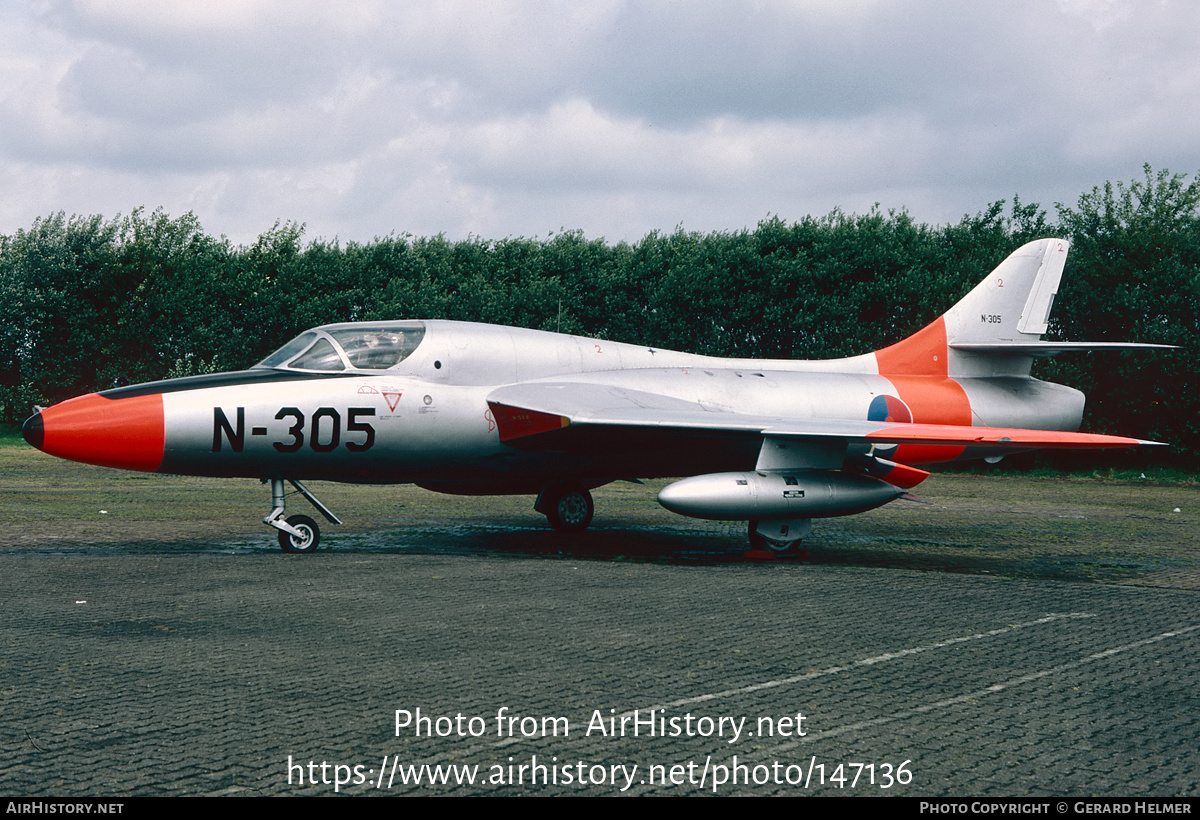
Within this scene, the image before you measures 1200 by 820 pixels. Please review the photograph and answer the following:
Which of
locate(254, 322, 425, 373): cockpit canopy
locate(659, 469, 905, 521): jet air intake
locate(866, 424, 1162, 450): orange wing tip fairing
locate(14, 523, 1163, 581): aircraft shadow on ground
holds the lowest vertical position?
locate(14, 523, 1163, 581): aircraft shadow on ground

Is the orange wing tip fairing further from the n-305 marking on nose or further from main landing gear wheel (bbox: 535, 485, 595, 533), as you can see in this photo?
the n-305 marking on nose

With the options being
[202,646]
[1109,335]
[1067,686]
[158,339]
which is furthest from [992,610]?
[158,339]

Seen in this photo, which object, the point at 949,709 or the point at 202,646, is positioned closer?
the point at 949,709

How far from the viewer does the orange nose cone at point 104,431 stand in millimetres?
10766

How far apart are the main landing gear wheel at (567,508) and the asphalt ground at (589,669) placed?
1.50 metres

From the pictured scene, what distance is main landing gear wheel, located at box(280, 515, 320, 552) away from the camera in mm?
11852

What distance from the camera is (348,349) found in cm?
1247

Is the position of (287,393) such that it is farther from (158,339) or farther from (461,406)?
(158,339)

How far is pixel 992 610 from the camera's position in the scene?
8.69 m

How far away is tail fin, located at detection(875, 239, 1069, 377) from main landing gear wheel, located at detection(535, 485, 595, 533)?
4962 millimetres

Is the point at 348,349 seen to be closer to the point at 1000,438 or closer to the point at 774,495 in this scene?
the point at 774,495

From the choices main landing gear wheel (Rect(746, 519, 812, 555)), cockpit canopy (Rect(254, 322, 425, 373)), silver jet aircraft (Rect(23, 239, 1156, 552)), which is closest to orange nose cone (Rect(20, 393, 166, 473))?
silver jet aircraft (Rect(23, 239, 1156, 552))
